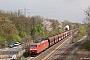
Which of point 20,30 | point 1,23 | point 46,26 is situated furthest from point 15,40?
point 46,26

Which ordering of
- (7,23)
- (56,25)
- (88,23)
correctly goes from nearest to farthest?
(88,23)
(7,23)
(56,25)

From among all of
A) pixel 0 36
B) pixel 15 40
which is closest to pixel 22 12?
pixel 15 40

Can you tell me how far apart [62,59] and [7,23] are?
26.8 metres

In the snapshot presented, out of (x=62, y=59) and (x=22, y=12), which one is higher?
(x=22, y=12)

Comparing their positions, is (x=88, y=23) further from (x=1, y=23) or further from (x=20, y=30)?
(x=20, y=30)

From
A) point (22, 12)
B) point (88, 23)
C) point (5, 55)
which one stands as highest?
point (22, 12)

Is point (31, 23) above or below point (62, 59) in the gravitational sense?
above

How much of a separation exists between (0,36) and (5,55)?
20.8 meters

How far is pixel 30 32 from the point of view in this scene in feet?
288

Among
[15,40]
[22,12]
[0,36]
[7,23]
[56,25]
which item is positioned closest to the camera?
[7,23]

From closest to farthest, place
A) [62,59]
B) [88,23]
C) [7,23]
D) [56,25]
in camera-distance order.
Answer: [62,59]
[88,23]
[7,23]
[56,25]

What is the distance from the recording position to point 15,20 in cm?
8281

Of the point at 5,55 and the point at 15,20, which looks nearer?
the point at 5,55

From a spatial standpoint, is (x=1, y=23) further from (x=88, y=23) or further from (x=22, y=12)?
(x=22, y=12)
